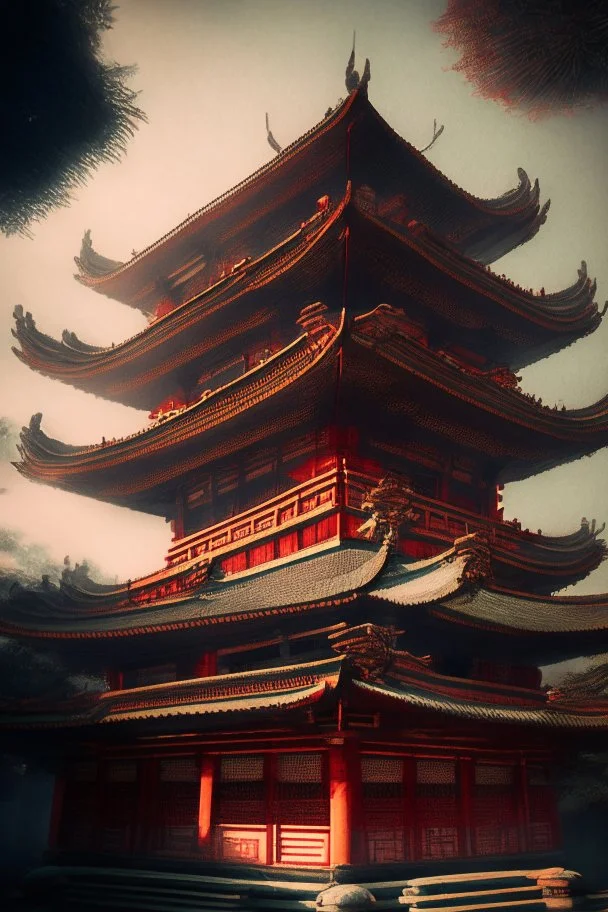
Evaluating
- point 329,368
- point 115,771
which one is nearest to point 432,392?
point 329,368

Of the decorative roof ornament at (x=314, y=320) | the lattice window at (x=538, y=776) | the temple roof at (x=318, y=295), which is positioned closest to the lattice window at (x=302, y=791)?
the lattice window at (x=538, y=776)

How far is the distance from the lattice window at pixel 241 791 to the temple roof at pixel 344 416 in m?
5.85

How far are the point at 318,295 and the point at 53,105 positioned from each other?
21.9 ft

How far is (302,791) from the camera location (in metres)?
10.4

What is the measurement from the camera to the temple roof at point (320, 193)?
49.4ft

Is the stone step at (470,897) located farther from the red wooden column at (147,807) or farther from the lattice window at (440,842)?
the red wooden column at (147,807)

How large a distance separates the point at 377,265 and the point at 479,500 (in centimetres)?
515

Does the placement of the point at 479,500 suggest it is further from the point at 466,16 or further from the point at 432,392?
the point at 466,16

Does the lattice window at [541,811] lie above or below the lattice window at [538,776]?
below

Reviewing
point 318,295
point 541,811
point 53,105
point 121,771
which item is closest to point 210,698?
point 121,771

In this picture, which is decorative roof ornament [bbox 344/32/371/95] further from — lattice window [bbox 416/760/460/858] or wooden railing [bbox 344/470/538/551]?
lattice window [bbox 416/760/460/858]

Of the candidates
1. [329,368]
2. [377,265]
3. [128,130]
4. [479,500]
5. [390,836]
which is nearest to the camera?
[128,130]

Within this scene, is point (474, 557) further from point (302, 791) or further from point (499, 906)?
point (499, 906)

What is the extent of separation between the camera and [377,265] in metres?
14.5
